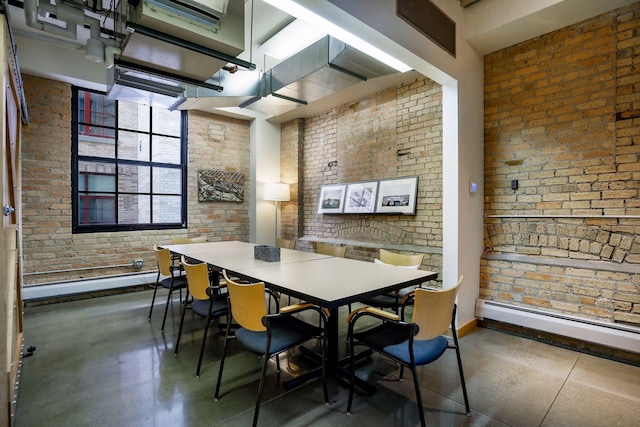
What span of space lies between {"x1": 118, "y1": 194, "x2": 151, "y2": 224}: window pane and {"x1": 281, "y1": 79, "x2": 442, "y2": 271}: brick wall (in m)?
2.64

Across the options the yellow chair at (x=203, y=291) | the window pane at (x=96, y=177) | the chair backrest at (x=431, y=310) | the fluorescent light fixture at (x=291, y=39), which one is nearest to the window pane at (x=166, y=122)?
the window pane at (x=96, y=177)

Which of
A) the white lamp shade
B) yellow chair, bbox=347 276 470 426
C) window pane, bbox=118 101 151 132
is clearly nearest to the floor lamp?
the white lamp shade

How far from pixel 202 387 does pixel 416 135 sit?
13.1ft

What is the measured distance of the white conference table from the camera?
6.61 feet

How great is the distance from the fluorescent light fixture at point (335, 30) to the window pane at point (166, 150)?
423cm

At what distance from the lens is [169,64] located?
3244 mm

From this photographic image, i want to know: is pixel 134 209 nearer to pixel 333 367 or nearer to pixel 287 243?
pixel 287 243

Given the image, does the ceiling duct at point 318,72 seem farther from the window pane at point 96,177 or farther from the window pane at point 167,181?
the window pane at point 96,177

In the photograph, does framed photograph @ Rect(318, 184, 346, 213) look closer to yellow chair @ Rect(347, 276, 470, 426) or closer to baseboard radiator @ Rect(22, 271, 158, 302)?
baseboard radiator @ Rect(22, 271, 158, 302)

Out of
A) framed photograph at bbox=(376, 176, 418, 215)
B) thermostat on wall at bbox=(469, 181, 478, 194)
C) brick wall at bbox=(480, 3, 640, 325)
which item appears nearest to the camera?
brick wall at bbox=(480, 3, 640, 325)

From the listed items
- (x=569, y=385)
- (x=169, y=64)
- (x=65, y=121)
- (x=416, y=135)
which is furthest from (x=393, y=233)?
(x=65, y=121)

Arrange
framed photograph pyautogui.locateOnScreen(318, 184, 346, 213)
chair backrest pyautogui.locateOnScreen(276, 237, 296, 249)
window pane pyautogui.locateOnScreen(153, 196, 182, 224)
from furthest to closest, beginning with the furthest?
1. window pane pyautogui.locateOnScreen(153, 196, 182, 224)
2. framed photograph pyautogui.locateOnScreen(318, 184, 346, 213)
3. chair backrest pyautogui.locateOnScreen(276, 237, 296, 249)

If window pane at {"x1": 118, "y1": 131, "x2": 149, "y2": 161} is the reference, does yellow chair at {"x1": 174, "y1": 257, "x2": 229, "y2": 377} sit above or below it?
below

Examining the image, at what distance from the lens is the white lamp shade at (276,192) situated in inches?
240
